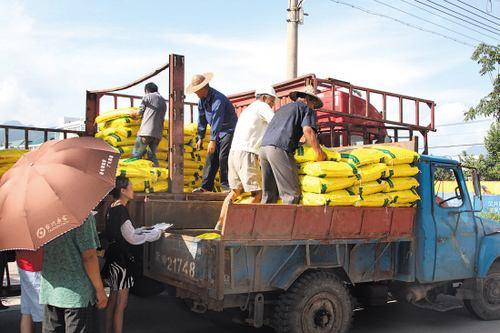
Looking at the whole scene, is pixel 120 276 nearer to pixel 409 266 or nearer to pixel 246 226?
pixel 246 226

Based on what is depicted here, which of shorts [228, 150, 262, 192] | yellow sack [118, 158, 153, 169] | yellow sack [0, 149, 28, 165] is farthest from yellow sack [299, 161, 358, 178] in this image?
yellow sack [0, 149, 28, 165]

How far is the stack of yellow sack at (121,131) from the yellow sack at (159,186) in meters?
1.30

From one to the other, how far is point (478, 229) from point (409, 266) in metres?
1.30

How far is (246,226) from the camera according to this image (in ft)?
14.1

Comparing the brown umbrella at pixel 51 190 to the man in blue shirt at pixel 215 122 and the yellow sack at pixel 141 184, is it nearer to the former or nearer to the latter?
the yellow sack at pixel 141 184

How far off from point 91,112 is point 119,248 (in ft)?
11.3

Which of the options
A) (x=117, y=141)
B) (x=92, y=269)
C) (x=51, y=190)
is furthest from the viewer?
(x=117, y=141)

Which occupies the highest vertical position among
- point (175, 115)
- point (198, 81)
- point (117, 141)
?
point (198, 81)

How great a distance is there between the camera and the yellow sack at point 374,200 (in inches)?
201

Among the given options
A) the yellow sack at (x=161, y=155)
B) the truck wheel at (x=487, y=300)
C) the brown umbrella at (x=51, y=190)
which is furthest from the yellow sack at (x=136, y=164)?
the truck wheel at (x=487, y=300)

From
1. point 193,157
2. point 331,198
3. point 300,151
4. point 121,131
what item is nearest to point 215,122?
point 193,157

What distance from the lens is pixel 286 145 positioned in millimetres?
5113

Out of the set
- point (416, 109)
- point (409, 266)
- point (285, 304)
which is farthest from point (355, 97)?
point (285, 304)

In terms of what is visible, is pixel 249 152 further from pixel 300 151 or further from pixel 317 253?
pixel 317 253
